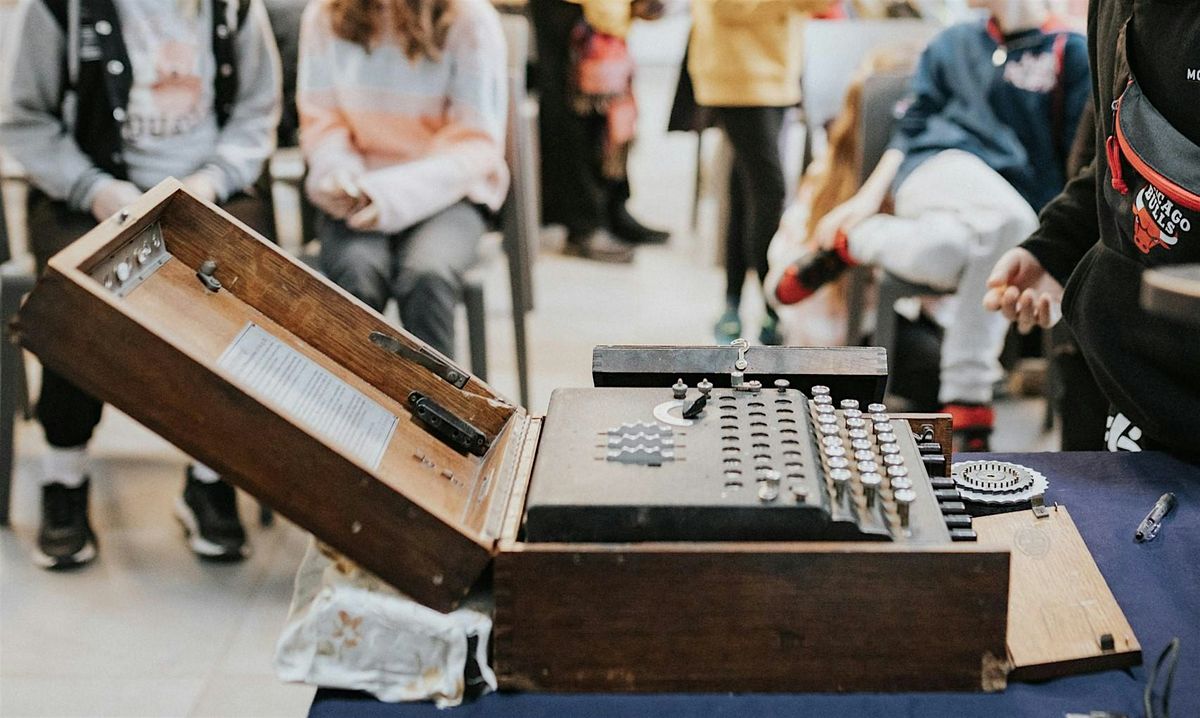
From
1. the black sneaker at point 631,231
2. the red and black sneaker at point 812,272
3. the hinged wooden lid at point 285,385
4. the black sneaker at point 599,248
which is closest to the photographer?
the hinged wooden lid at point 285,385

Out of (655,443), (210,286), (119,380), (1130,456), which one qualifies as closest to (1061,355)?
(1130,456)

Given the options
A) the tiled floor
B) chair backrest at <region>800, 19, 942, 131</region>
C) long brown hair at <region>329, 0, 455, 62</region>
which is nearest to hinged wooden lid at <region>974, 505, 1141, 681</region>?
the tiled floor

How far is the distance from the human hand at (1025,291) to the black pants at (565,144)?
3087mm

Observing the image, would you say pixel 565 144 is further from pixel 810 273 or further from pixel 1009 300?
pixel 1009 300

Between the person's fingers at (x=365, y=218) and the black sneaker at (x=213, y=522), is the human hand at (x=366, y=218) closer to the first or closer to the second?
the person's fingers at (x=365, y=218)

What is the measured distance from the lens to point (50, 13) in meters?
2.37

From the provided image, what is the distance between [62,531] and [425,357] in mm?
1607

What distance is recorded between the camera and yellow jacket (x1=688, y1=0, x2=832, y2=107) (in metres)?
3.24

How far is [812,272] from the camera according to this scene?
2871 millimetres

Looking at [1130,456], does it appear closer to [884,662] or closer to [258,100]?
[884,662]

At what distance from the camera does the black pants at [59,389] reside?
2.39 m

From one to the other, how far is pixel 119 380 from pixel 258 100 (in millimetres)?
1838

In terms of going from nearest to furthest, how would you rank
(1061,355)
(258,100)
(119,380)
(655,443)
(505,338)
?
(119,380) < (655,443) < (1061,355) < (258,100) < (505,338)

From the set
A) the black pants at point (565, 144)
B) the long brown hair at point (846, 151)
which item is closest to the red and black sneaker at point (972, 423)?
the long brown hair at point (846, 151)
